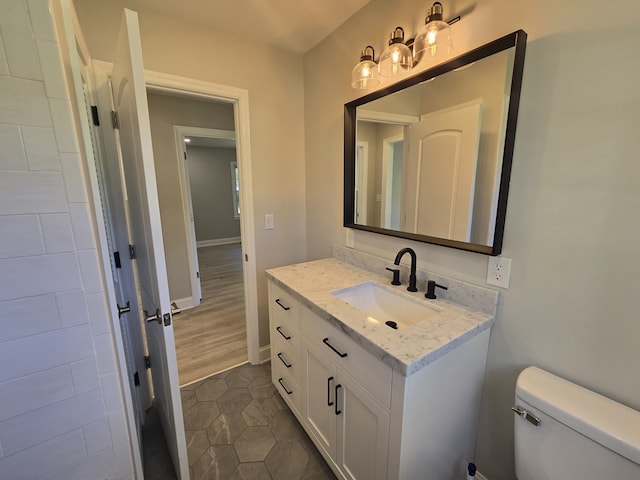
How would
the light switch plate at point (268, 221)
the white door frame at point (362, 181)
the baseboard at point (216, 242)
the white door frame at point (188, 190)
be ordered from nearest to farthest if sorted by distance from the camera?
1. the white door frame at point (362, 181)
2. the light switch plate at point (268, 221)
3. the white door frame at point (188, 190)
4. the baseboard at point (216, 242)

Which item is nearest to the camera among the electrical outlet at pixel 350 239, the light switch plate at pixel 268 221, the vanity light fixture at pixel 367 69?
the vanity light fixture at pixel 367 69

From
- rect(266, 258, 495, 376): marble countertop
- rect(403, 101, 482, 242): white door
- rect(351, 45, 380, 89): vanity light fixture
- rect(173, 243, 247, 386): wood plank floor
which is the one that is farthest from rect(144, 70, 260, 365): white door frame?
rect(403, 101, 482, 242): white door

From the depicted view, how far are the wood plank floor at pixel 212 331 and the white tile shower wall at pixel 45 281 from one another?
113cm

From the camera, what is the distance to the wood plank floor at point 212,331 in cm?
226

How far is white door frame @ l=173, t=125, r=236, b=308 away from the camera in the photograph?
3123mm

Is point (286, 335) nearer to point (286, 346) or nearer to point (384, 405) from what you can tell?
point (286, 346)

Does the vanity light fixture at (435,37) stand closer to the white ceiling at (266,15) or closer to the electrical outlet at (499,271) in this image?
the white ceiling at (266,15)

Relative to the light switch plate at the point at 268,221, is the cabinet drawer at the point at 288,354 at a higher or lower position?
lower

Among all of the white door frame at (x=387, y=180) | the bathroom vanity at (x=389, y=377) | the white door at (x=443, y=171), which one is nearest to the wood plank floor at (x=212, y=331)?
the bathroom vanity at (x=389, y=377)

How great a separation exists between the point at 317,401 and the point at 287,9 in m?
2.26

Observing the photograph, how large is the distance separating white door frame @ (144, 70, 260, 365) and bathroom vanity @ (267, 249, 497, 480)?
0.68m

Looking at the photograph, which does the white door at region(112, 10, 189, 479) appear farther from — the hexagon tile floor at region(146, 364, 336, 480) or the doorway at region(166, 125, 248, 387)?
the doorway at region(166, 125, 248, 387)

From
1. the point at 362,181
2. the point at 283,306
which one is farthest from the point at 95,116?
the point at 362,181

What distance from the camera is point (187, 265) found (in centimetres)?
335
